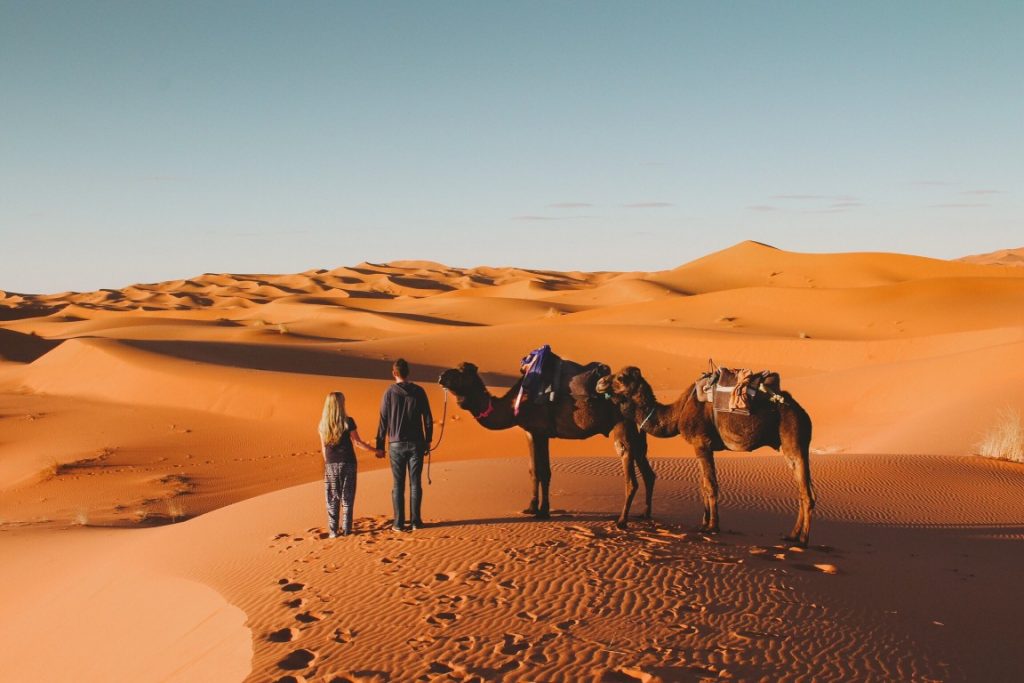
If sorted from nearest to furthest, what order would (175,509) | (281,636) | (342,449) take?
(281,636), (342,449), (175,509)

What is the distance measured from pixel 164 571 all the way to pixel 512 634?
4660 millimetres

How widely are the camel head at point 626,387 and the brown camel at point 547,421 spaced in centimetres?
17

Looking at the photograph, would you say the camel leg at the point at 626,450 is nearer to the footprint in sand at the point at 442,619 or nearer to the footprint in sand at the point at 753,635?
the footprint in sand at the point at 753,635

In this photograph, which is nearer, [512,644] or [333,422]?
[512,644]

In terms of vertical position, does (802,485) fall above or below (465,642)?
above

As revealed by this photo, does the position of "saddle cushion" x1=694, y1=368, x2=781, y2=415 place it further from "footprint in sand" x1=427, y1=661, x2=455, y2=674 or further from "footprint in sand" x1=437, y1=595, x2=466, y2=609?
"footprint in sand" x1=427, y1=661, x2=455, y2=674

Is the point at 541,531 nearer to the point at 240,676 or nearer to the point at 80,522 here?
the point at 240,676

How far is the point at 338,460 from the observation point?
909cm

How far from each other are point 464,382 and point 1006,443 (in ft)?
38.0

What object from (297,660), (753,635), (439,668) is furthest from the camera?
(753,635)

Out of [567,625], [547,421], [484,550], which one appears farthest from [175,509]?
[567,625]

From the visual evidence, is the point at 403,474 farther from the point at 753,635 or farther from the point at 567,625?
the point at 753,635

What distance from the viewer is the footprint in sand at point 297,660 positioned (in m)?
5.49

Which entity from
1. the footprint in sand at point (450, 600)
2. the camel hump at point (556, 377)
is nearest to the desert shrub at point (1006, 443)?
the camel hump at point (556, 377)
